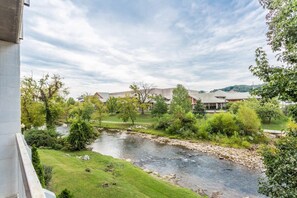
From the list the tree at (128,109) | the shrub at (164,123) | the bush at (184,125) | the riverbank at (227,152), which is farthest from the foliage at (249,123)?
the tree at (128,109)

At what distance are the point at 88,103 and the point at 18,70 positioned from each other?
25.2 meters

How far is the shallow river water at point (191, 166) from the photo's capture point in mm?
8797

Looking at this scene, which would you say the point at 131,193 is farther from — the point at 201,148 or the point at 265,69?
the point at 201,148

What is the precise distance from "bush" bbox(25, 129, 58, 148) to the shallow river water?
3.23 metres

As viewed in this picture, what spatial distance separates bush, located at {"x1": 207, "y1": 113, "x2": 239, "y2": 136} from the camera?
17.5 meters

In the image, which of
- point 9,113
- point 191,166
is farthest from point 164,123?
point 9,113

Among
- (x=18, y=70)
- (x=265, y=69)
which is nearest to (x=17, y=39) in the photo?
(x=18, y=70)

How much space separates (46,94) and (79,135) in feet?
19.4

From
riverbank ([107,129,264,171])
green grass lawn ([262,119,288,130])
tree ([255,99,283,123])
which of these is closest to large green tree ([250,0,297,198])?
riverbank ([107,129,264,171])

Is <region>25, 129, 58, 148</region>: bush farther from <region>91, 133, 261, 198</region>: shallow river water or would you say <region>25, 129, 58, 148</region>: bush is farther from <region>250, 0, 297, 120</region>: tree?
<region>250, 0, 297, 120</region>: tree

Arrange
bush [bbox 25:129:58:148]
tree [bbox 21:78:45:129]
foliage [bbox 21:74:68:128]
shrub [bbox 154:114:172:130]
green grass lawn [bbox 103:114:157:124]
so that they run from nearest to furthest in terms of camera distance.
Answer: bush [bbox 25:129:58:148] → tree [bbox 21:78:45:129] → foliage [bbox 21:74:68:128] → shrub [bbox 154:114:172:130] → green grass lawn [bbox 103:114:157:124]

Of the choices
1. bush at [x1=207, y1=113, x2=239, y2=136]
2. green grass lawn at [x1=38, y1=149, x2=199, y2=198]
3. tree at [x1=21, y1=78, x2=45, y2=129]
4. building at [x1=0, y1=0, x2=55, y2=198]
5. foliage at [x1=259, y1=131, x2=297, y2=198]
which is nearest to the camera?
building at [x1=0, y1=0, x2=55, y2=198]

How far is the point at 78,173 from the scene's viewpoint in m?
7.59

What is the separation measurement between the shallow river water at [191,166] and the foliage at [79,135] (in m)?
2.02
